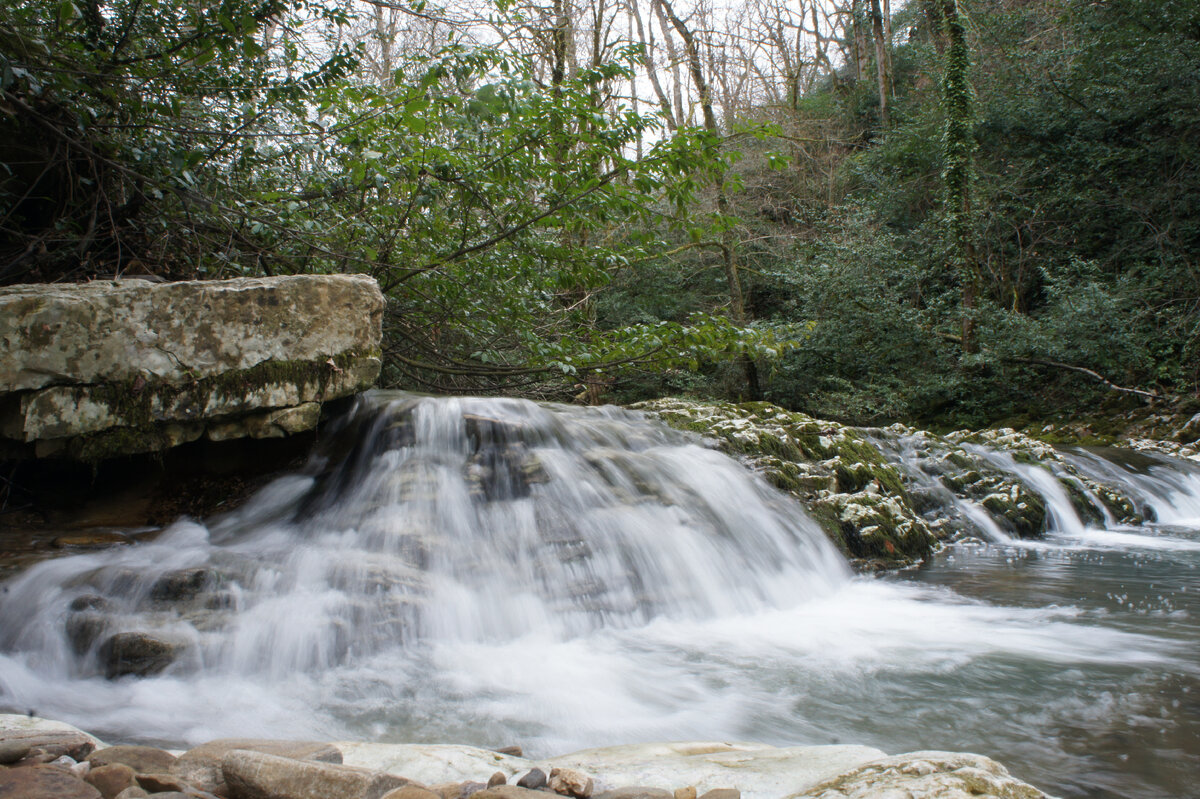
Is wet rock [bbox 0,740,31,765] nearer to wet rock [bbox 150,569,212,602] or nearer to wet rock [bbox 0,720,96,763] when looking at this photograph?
wet rock [bbox 0,720,96,763]

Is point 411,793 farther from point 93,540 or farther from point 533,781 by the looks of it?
point 93,540

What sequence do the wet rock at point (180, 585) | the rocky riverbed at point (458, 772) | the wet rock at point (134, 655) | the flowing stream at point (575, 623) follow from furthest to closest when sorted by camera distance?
the wet rock at point (180, 585)
the wet rock at point (134, 655)
the flowing stream at point (575, 623)
the rocky riverbed at point (458, 772)

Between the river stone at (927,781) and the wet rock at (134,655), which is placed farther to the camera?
the wet rock at (134,655)

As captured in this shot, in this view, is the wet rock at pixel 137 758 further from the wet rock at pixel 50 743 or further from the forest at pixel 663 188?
the forest at pixel 663 188

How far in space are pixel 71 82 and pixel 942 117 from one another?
16915 mm

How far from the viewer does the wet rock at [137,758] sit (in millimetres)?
1737

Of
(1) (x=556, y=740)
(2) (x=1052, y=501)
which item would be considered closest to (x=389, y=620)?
(1) (x=556, y=740)

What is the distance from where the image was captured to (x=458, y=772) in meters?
1.96

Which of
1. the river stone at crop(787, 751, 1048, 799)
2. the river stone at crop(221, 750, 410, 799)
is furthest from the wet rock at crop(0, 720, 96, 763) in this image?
the river stone at crop(787, 751, 1048, 799)

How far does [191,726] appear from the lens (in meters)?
2.58

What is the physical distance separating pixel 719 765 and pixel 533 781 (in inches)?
21.9

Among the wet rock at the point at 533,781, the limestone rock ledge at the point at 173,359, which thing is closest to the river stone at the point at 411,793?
the wet rock at the point at 533,781

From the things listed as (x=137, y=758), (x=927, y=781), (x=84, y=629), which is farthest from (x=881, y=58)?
(x=137, y=758)

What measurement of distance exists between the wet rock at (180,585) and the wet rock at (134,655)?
0.99 ft
